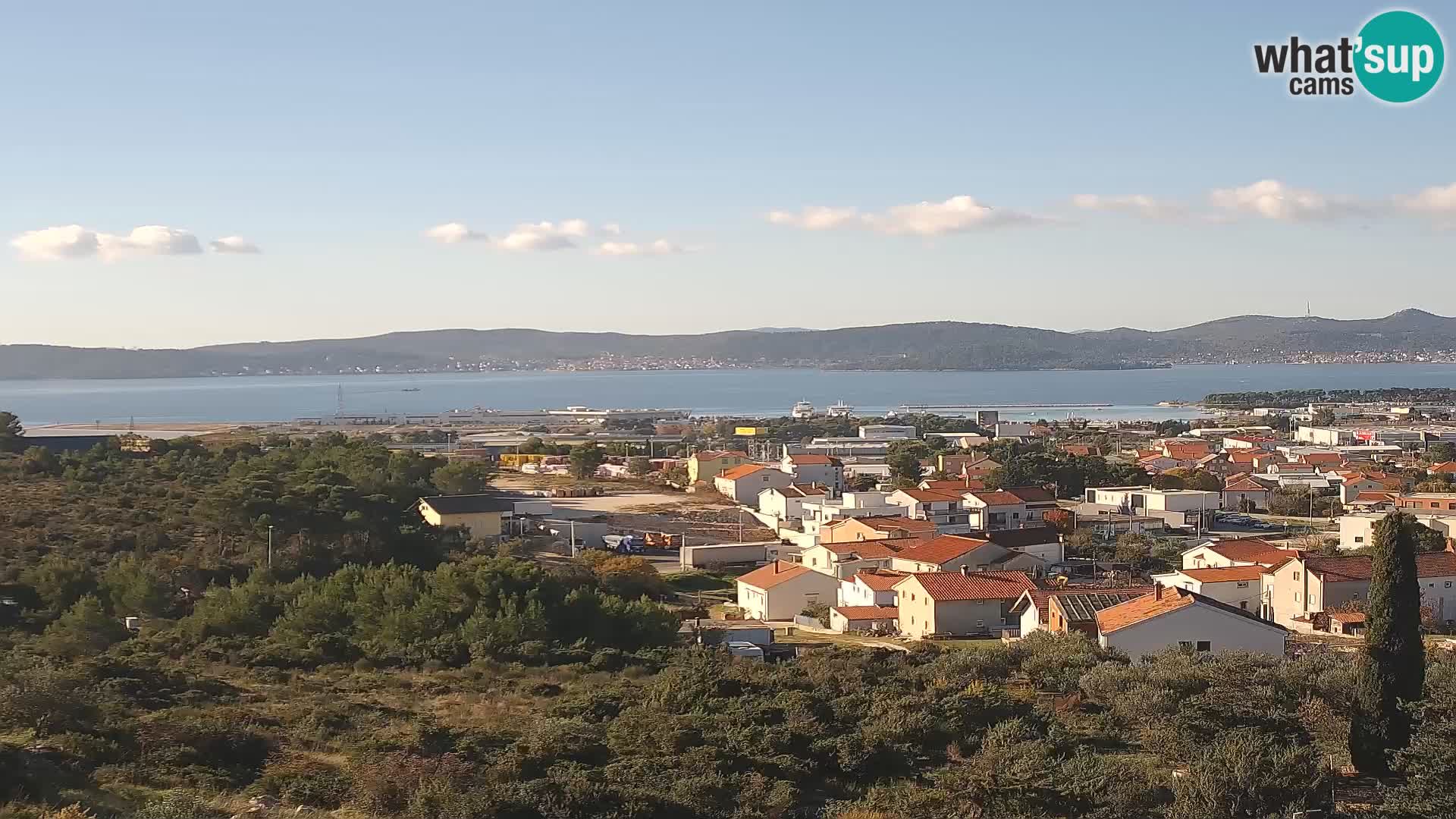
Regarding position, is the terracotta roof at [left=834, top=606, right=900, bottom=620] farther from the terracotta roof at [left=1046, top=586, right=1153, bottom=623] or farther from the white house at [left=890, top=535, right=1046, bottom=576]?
the terracotta roof at [left=1046, top=586, right=1153, bottom=623]

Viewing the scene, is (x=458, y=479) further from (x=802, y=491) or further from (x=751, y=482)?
(x=802, y=491)

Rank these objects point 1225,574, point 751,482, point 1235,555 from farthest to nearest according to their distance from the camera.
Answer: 1. point 751,482
2. point 1235,555
3. point 1225,574

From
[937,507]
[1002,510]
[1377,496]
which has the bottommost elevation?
[1377,496]

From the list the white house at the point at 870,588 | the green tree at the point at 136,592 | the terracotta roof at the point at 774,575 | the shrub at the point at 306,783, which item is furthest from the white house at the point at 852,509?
the shrub at the point at 306,783

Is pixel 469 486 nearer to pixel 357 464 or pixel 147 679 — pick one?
pixel 357 464

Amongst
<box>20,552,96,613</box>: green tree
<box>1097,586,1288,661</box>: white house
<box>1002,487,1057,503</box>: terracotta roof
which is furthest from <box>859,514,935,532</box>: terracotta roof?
<box>20,552,96,613</box>: green tree

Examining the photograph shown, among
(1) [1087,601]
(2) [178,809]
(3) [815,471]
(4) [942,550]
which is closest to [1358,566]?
(1) [1087,601]
